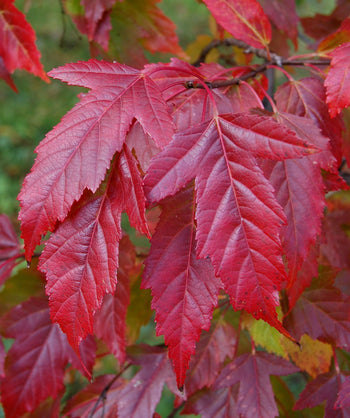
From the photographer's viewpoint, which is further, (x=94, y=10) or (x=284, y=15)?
(x=284, y=15)

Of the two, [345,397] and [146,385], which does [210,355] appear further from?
[345,397]

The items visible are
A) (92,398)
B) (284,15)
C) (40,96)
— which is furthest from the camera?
(40,96)

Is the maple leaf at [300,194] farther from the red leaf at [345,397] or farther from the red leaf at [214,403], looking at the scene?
the red leaf at [214,403]

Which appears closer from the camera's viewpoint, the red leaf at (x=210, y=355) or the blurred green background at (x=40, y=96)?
the red leaf at (x=210, y=355)

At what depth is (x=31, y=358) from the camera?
0.79m

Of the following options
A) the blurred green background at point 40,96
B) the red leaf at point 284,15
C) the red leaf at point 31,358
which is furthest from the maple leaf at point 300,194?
the blurred green background at point 40,96

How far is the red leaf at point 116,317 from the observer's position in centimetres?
76

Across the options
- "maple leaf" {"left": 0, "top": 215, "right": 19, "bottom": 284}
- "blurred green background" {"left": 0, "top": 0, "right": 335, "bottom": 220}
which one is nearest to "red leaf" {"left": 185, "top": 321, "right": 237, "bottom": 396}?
"maple leaf" {"left": 0, "top": 215, "right": 19, "bottom": 284}

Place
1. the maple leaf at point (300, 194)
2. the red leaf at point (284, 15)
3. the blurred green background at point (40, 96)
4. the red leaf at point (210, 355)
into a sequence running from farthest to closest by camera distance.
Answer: the blurred green background at point (40, 96) → the red leaf at point (284, 15) → the red leaf at point (210, 355) → the maple leaf at point (300, 194)

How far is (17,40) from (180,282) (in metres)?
0.68

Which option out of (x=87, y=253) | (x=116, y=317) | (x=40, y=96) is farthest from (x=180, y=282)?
(x=40, y=96)

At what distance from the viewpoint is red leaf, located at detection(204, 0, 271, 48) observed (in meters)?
0.71

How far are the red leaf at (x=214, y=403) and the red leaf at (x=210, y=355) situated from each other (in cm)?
3

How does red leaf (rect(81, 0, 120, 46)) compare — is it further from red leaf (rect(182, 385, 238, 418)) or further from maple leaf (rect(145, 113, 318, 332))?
red leaf (rect(182, 385, 238, 418))
